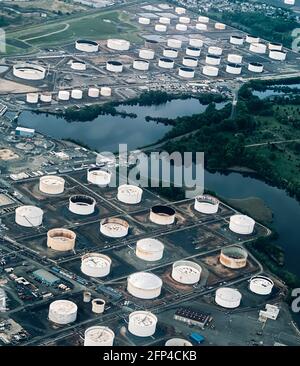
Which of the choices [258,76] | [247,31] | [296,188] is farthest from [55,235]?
[247,31]

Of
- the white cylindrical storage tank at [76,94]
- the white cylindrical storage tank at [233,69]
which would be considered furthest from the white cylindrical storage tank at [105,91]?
the white cylindrical storage tank at [233,69]

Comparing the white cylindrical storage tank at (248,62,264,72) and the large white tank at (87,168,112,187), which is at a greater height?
the large white tank at (87,168,112,187)

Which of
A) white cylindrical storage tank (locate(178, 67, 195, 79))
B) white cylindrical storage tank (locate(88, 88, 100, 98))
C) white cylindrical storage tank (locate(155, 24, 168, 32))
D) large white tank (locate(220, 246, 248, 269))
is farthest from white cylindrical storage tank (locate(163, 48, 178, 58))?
large white tank (locate(220, 246, 248, 269))

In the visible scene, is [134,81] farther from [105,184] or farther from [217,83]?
[105,184]

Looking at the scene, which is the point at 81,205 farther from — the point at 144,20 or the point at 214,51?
the point at 144,20

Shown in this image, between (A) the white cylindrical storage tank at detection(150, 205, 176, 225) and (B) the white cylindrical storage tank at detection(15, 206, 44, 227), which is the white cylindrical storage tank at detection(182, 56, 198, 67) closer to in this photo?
(A) the white cylindrical storage tank at detection(150, 205, 176, 225)

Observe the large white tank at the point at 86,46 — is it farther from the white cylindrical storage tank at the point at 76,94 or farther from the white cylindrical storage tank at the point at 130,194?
the white cylindrical storage tank at the point at 130,194
